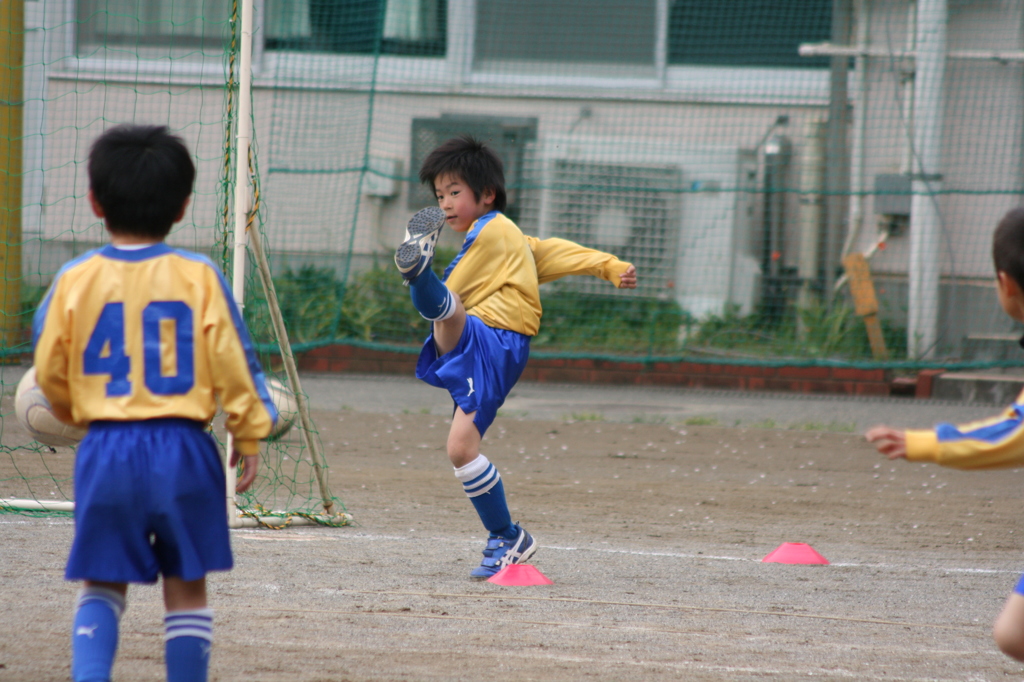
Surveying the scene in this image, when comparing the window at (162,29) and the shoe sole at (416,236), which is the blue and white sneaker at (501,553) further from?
the window at (162,29)

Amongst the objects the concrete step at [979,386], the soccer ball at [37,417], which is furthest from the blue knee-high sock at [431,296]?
the concrete step at [979,386]

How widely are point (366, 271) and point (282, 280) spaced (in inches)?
33.0

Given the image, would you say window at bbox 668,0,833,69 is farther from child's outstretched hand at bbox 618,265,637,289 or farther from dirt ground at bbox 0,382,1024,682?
child's outstretched hand at bbox 618,265,637,289

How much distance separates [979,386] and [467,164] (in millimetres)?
7059

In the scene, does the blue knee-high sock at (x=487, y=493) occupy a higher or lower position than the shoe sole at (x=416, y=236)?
lower

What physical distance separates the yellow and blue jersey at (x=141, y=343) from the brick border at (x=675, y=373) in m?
8.17

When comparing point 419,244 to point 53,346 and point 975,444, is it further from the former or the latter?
point 975,444

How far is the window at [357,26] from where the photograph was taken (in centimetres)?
1213

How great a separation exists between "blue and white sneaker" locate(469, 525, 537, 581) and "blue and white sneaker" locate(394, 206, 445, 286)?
3.89 ft

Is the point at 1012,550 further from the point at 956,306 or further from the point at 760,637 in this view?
the point at 956,306

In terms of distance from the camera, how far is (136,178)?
8.30ft

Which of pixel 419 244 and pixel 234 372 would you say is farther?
pixel 419 244

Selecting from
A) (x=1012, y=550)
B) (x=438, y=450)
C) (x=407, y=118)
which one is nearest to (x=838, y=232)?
(x=407, y=118)

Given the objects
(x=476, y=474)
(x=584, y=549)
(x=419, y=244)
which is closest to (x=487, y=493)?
(x=476, y=474)
